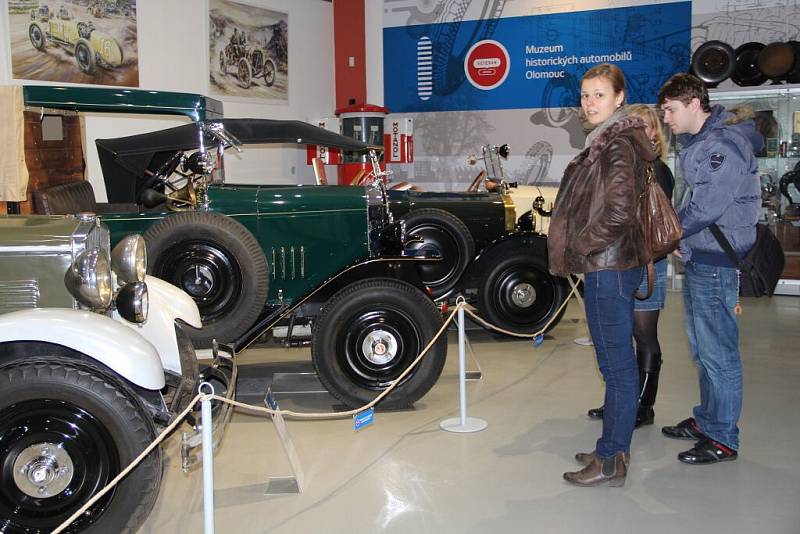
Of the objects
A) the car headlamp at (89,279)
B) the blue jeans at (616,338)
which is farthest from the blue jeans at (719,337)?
the car headlamp at (89,279)

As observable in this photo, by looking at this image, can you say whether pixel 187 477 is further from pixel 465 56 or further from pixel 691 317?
pixel 465 56

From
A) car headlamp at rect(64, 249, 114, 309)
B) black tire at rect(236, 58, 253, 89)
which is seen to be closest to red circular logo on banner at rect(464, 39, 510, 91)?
black tire at rect(236, 58, 253, 89)

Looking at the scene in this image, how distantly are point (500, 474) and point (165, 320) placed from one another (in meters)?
1.63

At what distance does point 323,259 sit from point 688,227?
2.32 meters

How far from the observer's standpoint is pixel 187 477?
11.2 feet

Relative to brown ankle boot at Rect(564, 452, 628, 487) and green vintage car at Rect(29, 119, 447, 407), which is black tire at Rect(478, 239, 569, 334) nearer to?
green vintage car at Rect(29, 119, 447, 407)

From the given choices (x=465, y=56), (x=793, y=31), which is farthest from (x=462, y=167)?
(x=793, y=31)

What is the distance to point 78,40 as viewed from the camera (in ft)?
22.3

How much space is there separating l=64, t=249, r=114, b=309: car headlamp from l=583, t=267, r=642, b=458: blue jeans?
6.07 feet

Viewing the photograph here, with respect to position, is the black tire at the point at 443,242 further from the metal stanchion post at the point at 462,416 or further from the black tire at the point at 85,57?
the black tire at the point at 85,57

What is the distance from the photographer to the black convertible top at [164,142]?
4637mm

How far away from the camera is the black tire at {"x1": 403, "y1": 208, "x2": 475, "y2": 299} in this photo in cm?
595

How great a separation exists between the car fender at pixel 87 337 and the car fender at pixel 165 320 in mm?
571

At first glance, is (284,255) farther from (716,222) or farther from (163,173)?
(716,222)
